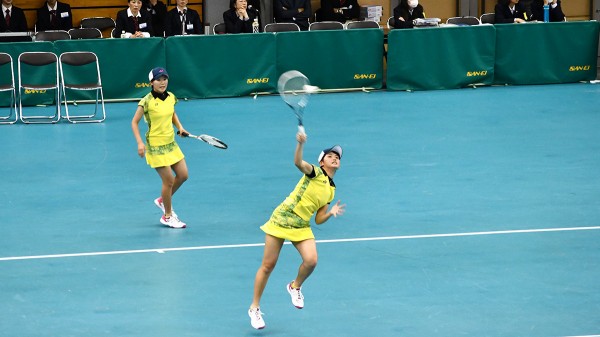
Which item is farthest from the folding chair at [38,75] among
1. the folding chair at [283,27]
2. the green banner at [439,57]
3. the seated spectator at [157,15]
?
the green banner at [439,57]

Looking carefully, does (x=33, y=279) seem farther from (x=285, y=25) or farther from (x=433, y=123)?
(x=285, y=25)

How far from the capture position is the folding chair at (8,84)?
21.1 meters

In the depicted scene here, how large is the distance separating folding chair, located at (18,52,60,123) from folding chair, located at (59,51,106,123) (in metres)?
0.19

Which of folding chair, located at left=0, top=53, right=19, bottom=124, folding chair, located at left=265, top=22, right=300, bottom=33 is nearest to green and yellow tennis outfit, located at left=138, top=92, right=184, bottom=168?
folding chair, located at left=0, top=53, right=19, bottom=124

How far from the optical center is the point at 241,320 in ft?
32.1

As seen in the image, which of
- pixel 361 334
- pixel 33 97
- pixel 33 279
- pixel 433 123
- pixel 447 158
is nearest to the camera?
pixel 361 334

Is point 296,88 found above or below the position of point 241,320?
above

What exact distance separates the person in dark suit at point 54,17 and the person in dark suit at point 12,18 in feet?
1.55

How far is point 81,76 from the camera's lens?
2214 cm

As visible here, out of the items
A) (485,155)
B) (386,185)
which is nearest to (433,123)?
(485,155)

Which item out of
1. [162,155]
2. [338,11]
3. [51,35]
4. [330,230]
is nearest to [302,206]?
[330,230]

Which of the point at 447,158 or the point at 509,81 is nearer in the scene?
the point at 447,158

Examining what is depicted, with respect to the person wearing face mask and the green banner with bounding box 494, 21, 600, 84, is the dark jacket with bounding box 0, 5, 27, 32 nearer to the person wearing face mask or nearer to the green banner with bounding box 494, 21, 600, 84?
the person wearing face mask

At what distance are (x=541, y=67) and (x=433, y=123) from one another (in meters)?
5.73
